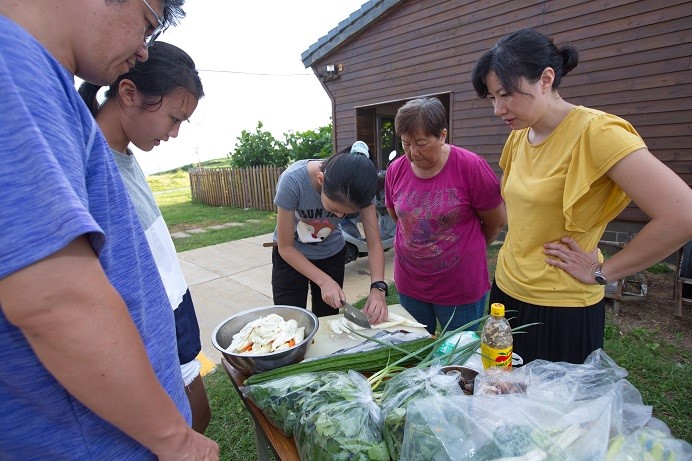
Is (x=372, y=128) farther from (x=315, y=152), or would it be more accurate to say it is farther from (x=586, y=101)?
(x=586, y=101)

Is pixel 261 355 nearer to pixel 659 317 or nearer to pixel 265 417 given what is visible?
pixel 265 417

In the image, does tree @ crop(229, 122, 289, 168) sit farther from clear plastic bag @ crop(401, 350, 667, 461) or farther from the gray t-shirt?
clear plastic bag @ crop(401, 350, 667, 461)

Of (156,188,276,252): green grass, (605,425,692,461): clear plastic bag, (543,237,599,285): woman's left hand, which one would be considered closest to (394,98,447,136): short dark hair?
(543,237,599,285): woman's left hand

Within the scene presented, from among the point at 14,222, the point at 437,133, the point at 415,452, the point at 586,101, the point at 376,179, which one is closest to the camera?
the point at 14,222

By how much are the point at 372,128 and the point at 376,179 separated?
7.40m

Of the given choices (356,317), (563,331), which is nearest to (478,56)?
(563,331)

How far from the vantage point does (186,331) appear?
1496 mm

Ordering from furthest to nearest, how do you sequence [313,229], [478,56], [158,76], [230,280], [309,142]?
1. [309,142]
2. [478,56]
3. [230,280]
4. [313,229]
5. [158,76]

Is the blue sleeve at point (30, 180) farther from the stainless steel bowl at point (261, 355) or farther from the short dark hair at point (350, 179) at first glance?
the short dark hair at point (350, 179)

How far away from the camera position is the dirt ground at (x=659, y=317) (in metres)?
3.38

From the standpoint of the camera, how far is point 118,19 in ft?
2.37

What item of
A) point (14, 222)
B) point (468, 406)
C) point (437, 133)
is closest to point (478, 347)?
point (468, 406)

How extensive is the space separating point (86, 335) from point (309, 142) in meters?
11.8

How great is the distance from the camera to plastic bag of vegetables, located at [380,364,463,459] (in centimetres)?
93
